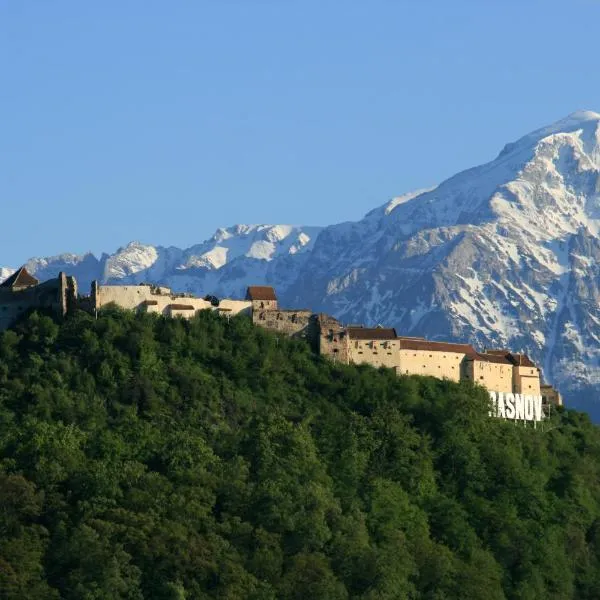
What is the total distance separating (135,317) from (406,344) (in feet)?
84.5

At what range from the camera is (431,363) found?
176 meters

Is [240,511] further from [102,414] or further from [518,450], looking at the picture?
[518,450]

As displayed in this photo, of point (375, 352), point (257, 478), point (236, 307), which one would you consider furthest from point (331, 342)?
point (257, 478)

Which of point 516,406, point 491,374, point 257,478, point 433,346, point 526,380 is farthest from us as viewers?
point 526,380

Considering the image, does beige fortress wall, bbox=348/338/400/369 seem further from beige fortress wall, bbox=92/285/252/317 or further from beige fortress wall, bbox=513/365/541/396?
beige fortress wall, bbox=513/365/541/396

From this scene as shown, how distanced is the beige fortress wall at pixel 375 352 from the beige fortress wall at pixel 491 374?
27.8 ft

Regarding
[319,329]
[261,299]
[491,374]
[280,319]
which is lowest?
[491,374]

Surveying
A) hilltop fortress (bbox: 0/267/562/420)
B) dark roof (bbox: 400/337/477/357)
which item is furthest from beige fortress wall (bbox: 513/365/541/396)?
dark roof (bbox: 400/337/477/357)

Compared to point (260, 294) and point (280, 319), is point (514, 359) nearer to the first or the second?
point (280, 319)

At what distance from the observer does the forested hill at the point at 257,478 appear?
132 meters

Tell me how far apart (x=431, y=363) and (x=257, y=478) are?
33.5m

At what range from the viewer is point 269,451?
150375mm

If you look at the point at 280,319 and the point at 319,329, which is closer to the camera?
the point at 280,319

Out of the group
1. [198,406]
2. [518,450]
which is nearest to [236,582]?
[198,406]
